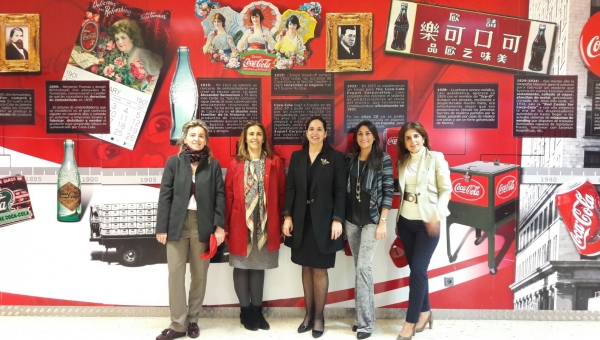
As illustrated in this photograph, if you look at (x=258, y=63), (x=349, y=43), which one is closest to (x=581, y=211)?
(x=349, y=43)

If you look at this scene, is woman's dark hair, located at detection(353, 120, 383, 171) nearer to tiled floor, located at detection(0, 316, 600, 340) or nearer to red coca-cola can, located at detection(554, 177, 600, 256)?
tiled floor, located at detection(0, 316, 600, 340)

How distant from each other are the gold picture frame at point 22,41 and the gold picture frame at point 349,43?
8.51ft

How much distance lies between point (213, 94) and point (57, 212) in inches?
69.7

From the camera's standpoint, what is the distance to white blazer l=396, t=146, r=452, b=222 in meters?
2.96

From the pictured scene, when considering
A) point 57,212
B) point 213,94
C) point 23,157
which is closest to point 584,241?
point 213,94

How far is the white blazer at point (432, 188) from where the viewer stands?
9.71 feet

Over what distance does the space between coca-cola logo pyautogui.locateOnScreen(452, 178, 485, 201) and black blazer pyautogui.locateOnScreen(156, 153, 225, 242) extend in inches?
79.9

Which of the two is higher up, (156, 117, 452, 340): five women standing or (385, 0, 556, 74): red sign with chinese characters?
(385, 0, 556, 74): red sign with chinese characters

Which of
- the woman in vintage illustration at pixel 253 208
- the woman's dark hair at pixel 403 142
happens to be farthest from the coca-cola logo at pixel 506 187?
the woman in vintage illustration at pixel 253 208

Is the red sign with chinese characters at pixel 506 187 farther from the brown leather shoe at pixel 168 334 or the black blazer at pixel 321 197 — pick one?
the brown leather shoe at pixel 168 334

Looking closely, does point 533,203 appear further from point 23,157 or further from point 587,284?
point 23,157

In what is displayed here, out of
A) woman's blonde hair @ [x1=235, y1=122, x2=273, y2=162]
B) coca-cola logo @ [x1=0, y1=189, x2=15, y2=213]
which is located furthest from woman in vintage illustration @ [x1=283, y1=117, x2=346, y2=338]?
coca-cola logo @ [x1=0, y1=189, x2=15, y2=213]

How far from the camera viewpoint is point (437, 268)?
3.54 meters

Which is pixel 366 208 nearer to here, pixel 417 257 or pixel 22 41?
pixel 417 257
